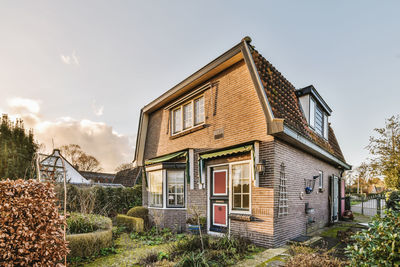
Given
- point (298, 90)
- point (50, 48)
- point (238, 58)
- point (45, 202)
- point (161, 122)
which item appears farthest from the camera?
point (161, 122)

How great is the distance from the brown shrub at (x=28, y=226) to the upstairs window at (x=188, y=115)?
5.93 metres

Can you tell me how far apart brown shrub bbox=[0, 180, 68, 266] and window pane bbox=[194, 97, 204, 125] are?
5884 millimetres

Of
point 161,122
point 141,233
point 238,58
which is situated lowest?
point 141,233

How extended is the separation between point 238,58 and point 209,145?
3.17 m

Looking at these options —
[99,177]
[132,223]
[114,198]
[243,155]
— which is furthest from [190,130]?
[99,177]

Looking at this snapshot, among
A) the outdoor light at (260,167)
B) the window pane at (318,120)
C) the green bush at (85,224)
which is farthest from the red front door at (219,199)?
the window pane at (318,120)

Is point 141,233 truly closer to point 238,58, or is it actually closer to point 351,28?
point 238,58

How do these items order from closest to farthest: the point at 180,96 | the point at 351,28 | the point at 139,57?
the point at 351,28 < the point at 139,57 < the point at 180,96

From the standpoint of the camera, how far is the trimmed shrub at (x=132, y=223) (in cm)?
898

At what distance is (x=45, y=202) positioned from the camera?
4047 millimetres

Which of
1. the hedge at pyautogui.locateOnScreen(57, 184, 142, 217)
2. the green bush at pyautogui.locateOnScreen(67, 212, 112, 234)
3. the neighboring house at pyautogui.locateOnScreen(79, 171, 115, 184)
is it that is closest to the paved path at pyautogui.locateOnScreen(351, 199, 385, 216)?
the hedge at pyautogui.locateOnScreen(57, 184, 142, 217)

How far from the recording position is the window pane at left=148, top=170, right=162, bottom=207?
9836mm

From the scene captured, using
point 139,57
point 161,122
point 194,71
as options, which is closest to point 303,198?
point 194,71

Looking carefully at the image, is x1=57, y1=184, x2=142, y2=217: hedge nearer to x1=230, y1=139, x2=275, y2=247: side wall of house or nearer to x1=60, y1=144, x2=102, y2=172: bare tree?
x1=230, y1=139, x2=275, y2=247: side wall of house
